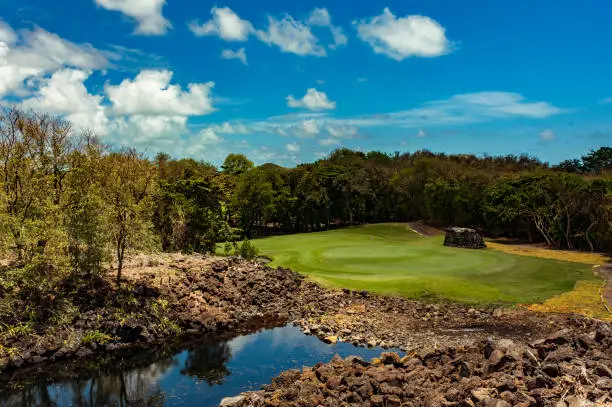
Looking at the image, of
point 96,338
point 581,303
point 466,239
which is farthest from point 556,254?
point 96,338

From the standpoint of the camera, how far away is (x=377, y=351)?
23328 mm

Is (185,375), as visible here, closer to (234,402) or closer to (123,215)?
(234,402)

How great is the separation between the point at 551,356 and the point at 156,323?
21.4 m

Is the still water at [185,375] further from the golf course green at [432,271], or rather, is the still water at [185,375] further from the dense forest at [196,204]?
the golf course green at [432,271]

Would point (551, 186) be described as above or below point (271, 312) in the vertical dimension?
above

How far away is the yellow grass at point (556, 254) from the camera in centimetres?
4772

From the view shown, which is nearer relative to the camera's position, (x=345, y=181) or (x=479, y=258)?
(x=479, y=258)

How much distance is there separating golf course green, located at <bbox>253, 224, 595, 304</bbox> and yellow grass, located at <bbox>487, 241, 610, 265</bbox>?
4.38 metres

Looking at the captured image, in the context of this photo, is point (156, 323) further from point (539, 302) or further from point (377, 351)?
point (539, 302)

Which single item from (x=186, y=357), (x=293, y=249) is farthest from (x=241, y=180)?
(x=186, y=357)

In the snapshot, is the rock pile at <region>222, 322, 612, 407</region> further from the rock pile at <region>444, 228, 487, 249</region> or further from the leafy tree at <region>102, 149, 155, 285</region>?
the rock pile at <region>444, 228, 487, 249</region>

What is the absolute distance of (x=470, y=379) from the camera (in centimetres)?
1466

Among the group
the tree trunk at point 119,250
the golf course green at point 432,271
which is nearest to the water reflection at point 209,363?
the tree trunk at point 119,250

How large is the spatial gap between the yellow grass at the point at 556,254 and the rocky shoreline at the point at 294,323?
25.1m
